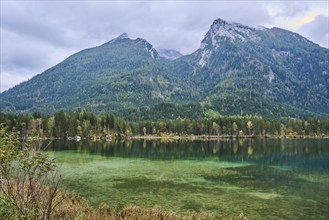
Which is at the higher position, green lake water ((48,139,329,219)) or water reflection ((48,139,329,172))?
water reflection ((48,139,329,172))

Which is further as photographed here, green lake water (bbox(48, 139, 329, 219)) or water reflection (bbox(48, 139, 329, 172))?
water reflection (bbox(48, 139, 329, 172))

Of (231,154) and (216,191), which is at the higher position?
(231,154)

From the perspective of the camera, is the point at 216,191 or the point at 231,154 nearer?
the point at 216,191

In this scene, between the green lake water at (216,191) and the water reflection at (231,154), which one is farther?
the water reflection at (231,154)

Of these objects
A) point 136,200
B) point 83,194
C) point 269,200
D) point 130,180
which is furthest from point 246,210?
point 130,180

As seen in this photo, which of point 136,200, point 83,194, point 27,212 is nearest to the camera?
point 27,212

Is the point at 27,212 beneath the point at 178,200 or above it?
above

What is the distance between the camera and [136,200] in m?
41.2

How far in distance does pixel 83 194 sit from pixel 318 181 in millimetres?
40588

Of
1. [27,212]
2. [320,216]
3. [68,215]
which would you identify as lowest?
[320,216]

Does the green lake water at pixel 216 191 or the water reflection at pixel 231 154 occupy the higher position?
the water reflection at pixel 231 154

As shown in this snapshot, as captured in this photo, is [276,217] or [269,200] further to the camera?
[269,200]

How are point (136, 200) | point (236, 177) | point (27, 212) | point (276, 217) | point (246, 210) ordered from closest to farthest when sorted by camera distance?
point (27, 212) < point (276, 217) < point (246, 210) < point (136, 200) < point (236, 177)

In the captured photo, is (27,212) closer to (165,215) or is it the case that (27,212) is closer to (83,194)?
(165,215)
